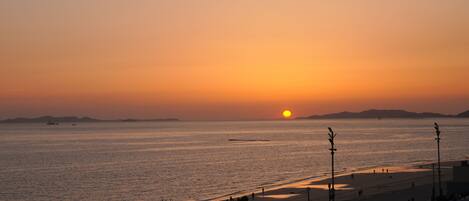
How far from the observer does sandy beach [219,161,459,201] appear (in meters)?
63.9

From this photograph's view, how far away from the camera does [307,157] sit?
132750mm

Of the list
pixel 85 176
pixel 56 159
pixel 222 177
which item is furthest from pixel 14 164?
pixel 222 177

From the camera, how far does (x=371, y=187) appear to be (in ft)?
246

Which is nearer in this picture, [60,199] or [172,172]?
[60,199]

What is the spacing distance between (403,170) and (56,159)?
72.6 metres

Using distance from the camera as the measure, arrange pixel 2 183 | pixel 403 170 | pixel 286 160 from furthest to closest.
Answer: pixel 286 160 → pixel 403 170 → pixel 2 183

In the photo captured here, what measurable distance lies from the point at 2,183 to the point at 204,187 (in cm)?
2906

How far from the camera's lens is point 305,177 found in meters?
90.4

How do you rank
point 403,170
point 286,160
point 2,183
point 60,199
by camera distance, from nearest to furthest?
point 60,199 → point 2,183 → point 403,170 → point 286,160

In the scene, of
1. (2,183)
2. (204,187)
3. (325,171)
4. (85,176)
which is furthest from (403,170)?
(2,183)

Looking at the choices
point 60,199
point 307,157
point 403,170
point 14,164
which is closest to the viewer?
point 60,199

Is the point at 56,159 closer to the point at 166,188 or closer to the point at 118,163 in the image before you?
the point at 118,163

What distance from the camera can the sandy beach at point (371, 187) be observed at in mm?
63928

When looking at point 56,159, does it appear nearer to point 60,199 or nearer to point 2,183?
point 2,183
